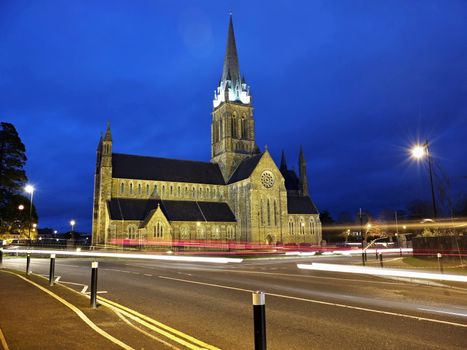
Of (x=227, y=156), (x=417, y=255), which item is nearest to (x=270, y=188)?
(x=227, y=156)

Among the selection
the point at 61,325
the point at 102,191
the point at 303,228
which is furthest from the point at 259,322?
the point at 303,228

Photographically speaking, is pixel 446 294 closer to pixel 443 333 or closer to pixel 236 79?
pixel 443 333

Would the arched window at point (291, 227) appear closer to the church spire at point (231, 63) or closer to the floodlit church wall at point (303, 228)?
the floodlit church wall at point (303, 228)

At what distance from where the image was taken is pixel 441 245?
25.0 m

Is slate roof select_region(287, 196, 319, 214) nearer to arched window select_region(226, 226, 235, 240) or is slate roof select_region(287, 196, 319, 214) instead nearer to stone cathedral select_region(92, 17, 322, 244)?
stone cathedral select_region(92, 17, 322, 244)

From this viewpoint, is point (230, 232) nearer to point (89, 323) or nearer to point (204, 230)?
point (204, 230)

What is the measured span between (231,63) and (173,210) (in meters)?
33.2

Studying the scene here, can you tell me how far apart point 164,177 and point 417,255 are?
143ft

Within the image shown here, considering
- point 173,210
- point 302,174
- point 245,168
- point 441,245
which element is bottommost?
point 441,245

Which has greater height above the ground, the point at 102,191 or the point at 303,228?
the point at 102,191

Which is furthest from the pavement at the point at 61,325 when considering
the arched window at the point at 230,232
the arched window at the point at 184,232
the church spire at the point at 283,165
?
the church spire at the point at 283,165

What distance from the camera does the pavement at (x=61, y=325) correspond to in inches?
235

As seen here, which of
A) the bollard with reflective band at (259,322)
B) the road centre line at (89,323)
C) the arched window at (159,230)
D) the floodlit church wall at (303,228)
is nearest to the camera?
the bollard with reflective band at (259,322)

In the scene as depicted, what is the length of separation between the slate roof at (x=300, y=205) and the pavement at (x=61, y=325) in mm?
59910
